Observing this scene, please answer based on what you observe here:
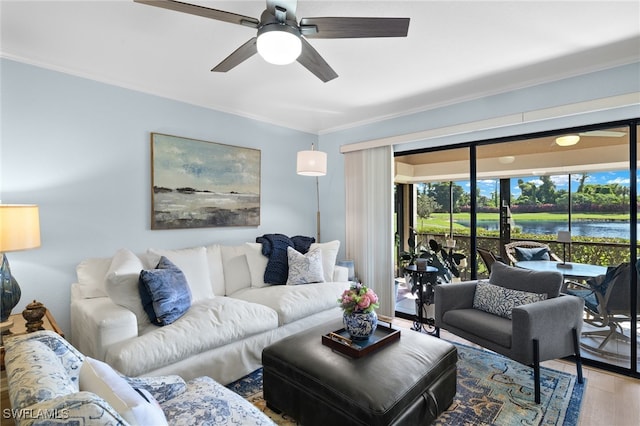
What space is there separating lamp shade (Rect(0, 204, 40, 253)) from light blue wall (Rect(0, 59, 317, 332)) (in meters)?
0.57

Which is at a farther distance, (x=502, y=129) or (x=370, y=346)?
(x=502, y=129)

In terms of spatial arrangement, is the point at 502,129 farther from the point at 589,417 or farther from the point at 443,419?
the point at 443,419

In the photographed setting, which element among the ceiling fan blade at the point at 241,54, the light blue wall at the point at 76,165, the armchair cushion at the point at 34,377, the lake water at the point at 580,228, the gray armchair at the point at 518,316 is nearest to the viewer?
the armchair cushion at the point at 34,377

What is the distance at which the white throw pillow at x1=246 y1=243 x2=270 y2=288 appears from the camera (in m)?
3.45

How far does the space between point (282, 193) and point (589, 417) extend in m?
3.61

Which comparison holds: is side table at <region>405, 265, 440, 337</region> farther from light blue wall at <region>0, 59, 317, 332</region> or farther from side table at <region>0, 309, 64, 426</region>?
side table at <region>0, 309, 64, 426</region>

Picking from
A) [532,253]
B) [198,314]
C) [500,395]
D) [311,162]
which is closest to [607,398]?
[500,395]

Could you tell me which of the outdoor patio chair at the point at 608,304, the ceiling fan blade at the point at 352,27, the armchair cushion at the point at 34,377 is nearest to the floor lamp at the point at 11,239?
the armchair cushion at the point at 34,377

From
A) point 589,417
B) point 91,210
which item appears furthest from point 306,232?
point 589,417

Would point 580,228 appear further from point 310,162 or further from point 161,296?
point 161,296

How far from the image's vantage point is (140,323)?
7.54 feet

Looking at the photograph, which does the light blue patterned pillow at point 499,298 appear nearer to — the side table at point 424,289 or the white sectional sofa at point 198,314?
the side table at point 424,289

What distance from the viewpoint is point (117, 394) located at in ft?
3.51

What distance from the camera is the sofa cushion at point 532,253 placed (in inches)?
123
